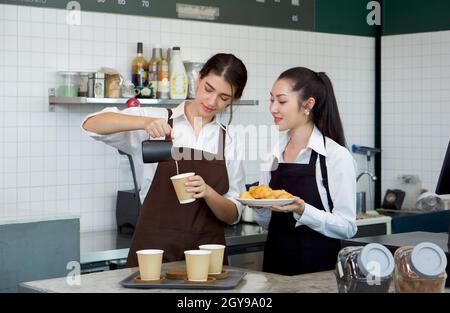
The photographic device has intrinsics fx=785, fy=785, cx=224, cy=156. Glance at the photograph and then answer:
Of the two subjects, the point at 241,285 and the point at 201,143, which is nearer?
the point at 241,285

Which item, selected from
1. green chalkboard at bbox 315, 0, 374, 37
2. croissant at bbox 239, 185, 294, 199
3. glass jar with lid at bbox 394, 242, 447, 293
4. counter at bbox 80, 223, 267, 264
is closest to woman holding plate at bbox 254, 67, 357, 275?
croissant at bbox 239, 185, 294, 199

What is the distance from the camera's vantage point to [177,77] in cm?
462

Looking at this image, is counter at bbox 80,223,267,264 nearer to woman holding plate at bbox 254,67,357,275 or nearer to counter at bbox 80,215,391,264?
counter at bbox 80,215,391,264

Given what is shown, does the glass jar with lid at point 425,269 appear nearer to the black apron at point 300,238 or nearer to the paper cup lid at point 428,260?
the paper cup lid at point 428,260

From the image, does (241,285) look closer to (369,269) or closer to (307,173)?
(369,269)

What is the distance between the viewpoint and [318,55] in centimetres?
574

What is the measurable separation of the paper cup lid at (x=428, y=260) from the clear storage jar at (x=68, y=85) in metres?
2.68

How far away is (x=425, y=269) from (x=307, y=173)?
107cm

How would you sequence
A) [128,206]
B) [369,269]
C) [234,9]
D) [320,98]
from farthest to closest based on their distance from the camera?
[234,9], [128,206], [320,98], [369,269]

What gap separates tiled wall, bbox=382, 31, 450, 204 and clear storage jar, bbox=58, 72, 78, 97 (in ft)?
8.96

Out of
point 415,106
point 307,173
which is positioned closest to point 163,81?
point 307,173

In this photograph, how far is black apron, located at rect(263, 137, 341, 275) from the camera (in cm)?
302

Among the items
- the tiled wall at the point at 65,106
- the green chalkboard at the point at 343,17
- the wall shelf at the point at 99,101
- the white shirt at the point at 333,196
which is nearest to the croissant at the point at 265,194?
the white shirt at the point at 333,196

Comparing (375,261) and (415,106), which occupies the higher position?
(415,106)
